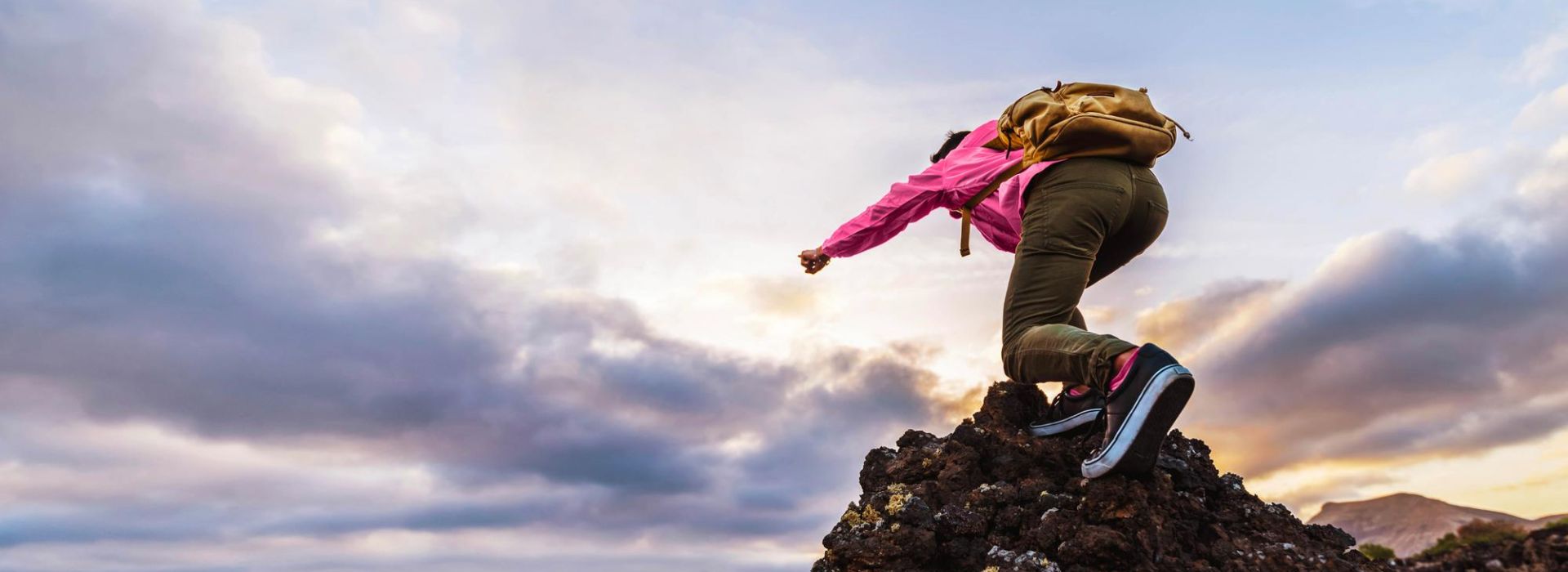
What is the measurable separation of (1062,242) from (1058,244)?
0.03m

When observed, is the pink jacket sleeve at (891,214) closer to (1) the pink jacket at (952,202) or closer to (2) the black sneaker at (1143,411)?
(1) the pink jacket at (952,202)

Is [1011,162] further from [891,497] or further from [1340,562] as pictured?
[1340,562]

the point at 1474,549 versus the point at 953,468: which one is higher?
the point at 953,468

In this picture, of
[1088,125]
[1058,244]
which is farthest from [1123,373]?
[1088,125]

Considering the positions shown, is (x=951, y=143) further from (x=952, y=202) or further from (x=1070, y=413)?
(x=1070, y=413)

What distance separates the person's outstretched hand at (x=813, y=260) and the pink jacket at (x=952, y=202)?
0.20 feet

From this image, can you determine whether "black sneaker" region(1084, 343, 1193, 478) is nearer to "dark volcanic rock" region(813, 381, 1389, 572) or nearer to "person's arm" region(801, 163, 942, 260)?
"dark volcanic rock" region(813, 381, 1389, 572)

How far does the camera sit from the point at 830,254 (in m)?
7.50

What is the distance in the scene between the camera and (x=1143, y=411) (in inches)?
215

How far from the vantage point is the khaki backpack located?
20.2 ft

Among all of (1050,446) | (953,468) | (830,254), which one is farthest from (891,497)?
(830,254)

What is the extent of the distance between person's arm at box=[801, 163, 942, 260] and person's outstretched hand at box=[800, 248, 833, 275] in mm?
94

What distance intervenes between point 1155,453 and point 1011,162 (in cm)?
201

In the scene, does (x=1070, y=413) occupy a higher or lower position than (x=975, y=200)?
lower
